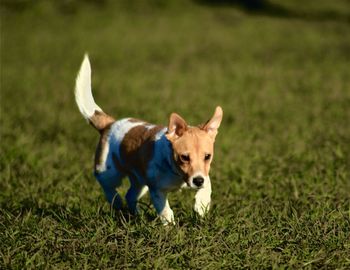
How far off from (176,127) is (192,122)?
520cm

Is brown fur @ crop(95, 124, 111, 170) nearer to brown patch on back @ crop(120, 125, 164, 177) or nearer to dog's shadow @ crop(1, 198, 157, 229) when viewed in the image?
brown patch on back @ crop(120, 125, 164, 177)

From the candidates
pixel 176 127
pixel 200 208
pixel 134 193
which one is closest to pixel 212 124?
pixel 176 127

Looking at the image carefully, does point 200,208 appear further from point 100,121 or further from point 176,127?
point 100,121

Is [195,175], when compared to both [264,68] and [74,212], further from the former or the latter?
[264,68]

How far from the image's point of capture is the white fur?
6.19 m

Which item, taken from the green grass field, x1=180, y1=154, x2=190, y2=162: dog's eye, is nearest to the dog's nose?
x1=180, y1=154, x2=190, y2=162: dog's eye

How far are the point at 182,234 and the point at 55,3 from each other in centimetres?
2300

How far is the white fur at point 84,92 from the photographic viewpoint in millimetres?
6191

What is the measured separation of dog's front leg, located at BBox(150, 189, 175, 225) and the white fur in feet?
4.64

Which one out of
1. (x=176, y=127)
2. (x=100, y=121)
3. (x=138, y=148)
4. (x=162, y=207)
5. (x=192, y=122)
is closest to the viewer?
(x=176, y=127)

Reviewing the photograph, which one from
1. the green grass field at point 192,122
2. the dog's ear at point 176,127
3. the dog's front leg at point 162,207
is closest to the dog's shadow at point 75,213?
the green grass field at point 192,122

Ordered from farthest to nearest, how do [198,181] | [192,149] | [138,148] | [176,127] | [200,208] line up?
[138,148]
[200,208]
[176,127]
[192,149]
[198,181]

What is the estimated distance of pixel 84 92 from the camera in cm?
623

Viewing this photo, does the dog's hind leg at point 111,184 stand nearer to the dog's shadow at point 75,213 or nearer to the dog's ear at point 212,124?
the dog's shadow at point 75,213
